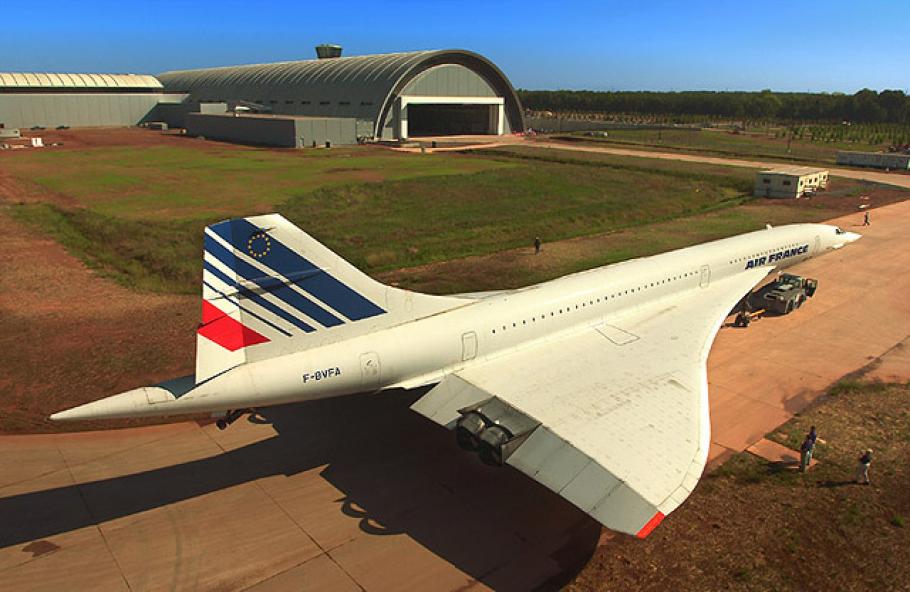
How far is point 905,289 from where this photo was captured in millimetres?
33500

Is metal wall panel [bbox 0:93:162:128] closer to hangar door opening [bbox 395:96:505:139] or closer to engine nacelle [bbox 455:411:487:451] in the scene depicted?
hangar door opening [bbox 395:96:505:139]

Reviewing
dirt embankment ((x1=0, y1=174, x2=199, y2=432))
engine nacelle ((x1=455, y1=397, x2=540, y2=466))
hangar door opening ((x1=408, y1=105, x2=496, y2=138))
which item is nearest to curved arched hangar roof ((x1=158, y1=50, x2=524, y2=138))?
hangar door opening ((x1=408, y1=105, x2=496, y2=138))

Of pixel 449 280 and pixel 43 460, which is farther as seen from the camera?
pixel 449 280

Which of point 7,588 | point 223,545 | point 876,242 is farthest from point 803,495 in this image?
point 876,242

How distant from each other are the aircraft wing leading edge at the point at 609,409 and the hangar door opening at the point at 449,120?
107368 mm

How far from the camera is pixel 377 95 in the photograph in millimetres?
102125

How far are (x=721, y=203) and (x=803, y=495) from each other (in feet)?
166

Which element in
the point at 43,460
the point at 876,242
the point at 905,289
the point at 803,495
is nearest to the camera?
the point at 803,495

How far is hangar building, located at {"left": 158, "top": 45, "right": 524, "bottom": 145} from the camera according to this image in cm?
10259

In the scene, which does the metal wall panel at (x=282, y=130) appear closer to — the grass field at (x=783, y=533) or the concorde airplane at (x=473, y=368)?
the concorde airplane at (x=473, y=368)

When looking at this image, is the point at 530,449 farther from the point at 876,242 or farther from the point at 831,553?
the point at 876,242

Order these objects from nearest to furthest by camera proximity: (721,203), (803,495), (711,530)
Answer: (711,530) < (803,495) < (721,203)

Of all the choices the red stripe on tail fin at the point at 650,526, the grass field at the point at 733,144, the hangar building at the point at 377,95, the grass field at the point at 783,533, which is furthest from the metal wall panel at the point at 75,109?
the red stripe on tail fin at the point at 650,526

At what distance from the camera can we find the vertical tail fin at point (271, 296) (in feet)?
44.2
